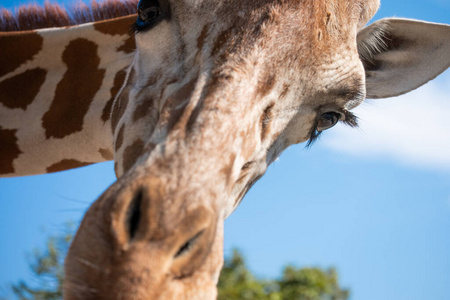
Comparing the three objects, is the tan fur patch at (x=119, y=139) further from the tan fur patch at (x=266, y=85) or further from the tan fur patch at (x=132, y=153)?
the tan fur patch at (x=266, y=85)

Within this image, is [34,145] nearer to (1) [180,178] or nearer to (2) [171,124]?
(2) [171,124]

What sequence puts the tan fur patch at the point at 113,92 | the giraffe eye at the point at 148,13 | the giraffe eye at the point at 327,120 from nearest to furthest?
the giraffe eye at the point at 148,13 < the giraffe eye at the point at 327,120 < the tan fur patch at the point at 113,92

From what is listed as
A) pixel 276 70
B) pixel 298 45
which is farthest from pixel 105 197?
pixel 298 45

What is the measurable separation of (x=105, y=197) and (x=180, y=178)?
0.91 feet

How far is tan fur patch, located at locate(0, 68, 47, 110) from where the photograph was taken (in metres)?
3.88

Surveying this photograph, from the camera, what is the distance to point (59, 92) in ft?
12.8

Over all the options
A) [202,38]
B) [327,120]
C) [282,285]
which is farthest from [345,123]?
[282,285]

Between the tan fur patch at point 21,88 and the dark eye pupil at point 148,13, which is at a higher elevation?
the tan fur patch at point 21,88

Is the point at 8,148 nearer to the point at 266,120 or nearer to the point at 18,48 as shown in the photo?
the point at 18,48

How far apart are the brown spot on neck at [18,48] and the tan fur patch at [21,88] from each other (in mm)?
112

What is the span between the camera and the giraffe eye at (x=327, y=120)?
2.79 meters

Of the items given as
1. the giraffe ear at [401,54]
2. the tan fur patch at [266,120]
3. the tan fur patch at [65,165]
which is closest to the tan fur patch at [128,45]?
the tan fur patch at [65,165]

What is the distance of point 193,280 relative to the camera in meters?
1.64

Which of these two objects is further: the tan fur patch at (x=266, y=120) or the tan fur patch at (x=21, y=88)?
the tan fur patch at (x=21, y=88)
